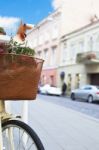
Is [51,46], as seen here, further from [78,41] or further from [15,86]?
[15,86]

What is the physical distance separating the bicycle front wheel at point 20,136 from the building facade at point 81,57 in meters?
35.2

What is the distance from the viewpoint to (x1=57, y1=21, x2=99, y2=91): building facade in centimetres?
4053

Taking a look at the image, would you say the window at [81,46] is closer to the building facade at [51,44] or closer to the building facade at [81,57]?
the building facade at [81,57]

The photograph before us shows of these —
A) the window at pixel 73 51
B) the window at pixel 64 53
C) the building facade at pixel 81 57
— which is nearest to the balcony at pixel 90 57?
the building facade at pixel 81 57

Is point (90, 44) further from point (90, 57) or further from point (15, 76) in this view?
point (15, 76)

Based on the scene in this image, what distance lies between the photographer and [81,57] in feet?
138

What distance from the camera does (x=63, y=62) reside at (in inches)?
1984

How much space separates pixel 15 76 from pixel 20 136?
61 centimetres

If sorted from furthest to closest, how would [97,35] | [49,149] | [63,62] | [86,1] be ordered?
[86,1] → [63,62] → [97,35] → [49,149]

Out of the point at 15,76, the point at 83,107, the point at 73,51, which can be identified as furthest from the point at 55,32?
the point at 15,76

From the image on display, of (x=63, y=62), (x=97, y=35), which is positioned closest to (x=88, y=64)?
(x=97, y=35)

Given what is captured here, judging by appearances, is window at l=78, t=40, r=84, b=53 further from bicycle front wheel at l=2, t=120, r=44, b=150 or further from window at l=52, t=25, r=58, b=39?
bicycle front wheel at l=2, t=120, r=44, b=150

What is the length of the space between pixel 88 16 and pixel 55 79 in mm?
8389

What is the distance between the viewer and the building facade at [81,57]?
4053 cm
